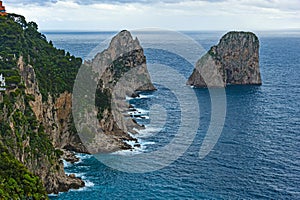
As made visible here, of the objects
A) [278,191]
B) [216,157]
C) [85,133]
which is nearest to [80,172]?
[85,133]

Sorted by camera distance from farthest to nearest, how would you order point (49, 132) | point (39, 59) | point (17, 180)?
point (39, 59)
point (49, 132)
point (17, 180)

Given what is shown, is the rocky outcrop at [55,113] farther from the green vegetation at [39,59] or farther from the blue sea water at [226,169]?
the blue sea water at [226,169]

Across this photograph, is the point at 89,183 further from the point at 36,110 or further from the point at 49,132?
the point at 36,110

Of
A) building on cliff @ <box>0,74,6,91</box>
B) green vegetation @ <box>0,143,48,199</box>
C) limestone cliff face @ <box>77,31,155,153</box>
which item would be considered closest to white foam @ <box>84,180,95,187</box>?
limestone cliff face @ <box>77,31,155,153</box>

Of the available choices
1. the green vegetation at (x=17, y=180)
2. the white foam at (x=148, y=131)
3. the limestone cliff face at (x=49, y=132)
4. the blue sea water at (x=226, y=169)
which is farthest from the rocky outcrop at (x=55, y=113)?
the green vegetation at (x=17, y=180)

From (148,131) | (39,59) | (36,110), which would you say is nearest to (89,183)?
(36,110)

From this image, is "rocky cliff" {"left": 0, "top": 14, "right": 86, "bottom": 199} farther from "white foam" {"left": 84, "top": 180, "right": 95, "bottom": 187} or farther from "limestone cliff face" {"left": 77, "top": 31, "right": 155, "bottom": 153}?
"limestone cliff face" {"left": 77, "top": 31, "right": 155, "bottom": 153}

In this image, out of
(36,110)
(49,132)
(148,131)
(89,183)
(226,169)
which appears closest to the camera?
(89,183)
